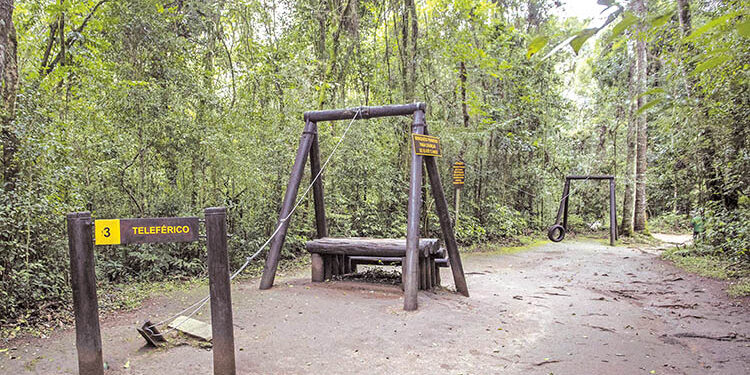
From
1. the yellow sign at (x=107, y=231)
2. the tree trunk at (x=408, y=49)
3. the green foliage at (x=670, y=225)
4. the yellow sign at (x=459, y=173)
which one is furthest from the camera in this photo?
the green foliage at (x=670, y=225)

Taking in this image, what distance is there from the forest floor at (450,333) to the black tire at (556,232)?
2.64m

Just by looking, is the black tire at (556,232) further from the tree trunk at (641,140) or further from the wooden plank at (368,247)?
the wooden plank at (368,247)

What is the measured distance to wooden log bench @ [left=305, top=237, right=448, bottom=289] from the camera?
5688mm

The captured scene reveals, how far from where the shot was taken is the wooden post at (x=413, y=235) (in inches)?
196

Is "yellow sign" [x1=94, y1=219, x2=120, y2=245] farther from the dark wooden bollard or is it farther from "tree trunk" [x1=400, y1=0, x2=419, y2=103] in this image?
"tree trunk" [x1=400, y1=0, x2=419, y2=103]

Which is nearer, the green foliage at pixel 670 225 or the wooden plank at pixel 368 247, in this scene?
the wooden plank at pixel 368 247

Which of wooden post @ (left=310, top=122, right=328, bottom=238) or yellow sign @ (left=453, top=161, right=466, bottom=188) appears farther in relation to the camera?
yellow sign @ (left=453, top=161, right=466, bottom=188)

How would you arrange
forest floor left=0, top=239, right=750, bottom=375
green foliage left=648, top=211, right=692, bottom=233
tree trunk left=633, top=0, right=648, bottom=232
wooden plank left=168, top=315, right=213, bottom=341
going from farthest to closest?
green foliage left=648, top=211, right=692, bottom=233 → tree trunk left=633, top=0, right=648, bottom=232 → wooden plank left=168, top=315, right=213, bottom=341 → forest floor left=0, top=239, right=750, bottom=375

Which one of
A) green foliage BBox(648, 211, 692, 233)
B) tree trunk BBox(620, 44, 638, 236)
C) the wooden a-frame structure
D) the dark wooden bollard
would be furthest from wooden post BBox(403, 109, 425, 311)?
green foliage BBox(648, 211, 692, 233)

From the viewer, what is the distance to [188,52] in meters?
7.96

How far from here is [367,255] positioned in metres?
5.90

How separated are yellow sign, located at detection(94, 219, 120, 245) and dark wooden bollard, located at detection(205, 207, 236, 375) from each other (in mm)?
561

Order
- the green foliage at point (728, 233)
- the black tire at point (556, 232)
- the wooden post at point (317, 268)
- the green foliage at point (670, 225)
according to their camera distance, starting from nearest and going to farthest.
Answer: the wooden post at point (317, 268) → the green foliage at point (728, 233) → the black tire at point (556, 232) → the green foliage at point (670, 225)

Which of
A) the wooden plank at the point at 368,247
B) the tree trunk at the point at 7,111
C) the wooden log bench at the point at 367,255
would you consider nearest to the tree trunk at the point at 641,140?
the wooden log bench at the point at 367,255
